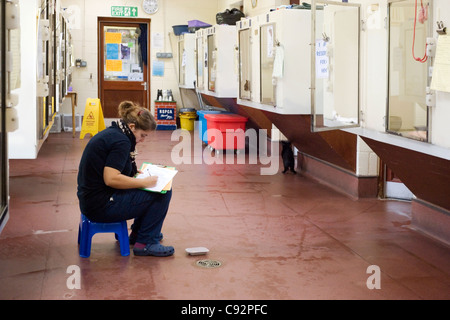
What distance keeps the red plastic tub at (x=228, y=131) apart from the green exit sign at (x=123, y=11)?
4.57 m

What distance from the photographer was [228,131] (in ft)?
30.7

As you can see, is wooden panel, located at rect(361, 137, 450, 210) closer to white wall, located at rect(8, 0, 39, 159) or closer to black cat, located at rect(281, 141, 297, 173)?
white wall, located at rect(8, 0, 39, 159)

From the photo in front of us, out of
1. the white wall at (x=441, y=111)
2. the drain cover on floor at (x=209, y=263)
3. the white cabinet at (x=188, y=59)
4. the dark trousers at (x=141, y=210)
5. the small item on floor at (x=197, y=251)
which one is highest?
the white cabinet at (x=188, y=59)

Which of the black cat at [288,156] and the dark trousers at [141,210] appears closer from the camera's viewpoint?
the dark trousers at [141,210]

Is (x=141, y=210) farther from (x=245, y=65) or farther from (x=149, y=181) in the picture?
(x=245, y=65)

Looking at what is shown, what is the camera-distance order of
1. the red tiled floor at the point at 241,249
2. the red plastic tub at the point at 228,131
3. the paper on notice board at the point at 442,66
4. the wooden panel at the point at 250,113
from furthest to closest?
the red plastic tub at the point at 228,131 → the wooden panel at the point at 250,113 → the red tiled floor at the point at 241,249 → the paper on notice board at the point at 442,66

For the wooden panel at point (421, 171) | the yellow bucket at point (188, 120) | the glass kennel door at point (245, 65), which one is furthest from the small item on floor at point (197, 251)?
the yellow bucket at point (188, 120)

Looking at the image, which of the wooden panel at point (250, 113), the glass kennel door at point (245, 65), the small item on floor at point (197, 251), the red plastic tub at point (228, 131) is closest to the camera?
the small item on floor at point (197, 251)

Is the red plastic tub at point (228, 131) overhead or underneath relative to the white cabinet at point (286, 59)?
underneath

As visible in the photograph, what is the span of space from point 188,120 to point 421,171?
8.73 m

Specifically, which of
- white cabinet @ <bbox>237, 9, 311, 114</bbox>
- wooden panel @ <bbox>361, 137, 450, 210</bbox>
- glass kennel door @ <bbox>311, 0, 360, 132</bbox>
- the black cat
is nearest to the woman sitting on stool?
glass kennel door @ <bbox>311, 0, 360, 132</bbox>

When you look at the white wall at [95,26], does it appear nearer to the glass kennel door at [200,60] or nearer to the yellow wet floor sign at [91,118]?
the yellow wet floor sign at [91,118]

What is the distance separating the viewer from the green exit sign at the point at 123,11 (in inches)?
509

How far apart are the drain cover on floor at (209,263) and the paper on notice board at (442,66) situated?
1751 mm
